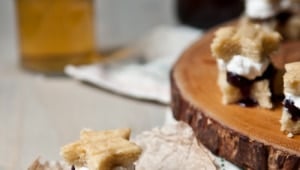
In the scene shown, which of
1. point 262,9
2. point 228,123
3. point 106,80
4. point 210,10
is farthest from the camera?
point 210,10

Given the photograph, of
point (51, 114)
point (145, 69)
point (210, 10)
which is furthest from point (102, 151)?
point (210, 10)

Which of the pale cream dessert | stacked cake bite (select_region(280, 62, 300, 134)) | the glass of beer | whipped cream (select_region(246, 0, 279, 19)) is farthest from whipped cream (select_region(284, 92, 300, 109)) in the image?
the glass of beer

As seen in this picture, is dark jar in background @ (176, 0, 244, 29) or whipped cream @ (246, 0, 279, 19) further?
dark jar in background @ (176, 0, 244, 29)

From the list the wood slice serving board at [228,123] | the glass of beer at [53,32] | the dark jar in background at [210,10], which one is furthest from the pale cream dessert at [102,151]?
the dark jar in background at [210,10]

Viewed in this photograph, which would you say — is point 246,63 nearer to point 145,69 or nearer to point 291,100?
point 291,100

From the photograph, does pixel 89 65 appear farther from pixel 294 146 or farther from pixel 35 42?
pixel 294 146

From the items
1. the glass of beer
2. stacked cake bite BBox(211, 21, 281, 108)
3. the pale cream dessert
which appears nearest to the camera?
the pale cream dessert

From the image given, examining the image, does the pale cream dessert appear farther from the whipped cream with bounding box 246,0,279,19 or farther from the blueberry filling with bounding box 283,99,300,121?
the whipped cream with bounding box 246,0,279,19

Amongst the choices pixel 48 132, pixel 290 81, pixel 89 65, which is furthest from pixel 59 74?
pixel 290 81
